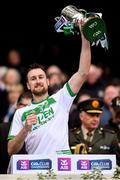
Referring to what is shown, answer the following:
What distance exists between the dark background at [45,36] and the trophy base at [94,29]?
277 inches

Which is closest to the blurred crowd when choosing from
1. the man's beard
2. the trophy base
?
the man's beard

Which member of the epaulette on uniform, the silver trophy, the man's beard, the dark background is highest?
the dark background

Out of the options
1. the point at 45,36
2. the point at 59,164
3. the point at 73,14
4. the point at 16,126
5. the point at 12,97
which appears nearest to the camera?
the point at 59,164

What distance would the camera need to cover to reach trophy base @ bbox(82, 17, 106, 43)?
389 inches

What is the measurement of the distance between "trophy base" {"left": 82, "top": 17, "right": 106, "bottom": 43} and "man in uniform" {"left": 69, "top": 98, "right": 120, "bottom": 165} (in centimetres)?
158

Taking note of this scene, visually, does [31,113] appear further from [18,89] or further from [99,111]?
[18,89]

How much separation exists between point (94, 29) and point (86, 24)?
4.1 inches

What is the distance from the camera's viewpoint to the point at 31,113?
1015 cm

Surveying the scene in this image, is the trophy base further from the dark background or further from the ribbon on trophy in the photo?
the dark background

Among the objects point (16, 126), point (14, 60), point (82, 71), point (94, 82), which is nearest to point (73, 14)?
point (82, 71)

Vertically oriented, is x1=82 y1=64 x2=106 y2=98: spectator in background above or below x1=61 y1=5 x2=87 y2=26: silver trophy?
below

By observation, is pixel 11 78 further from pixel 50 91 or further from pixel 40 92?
pixel 40 92

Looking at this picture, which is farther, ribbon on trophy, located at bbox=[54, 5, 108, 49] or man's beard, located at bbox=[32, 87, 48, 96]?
man's beard, located at bbox=[32, 87, 48, 96]

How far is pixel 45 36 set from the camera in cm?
1766
